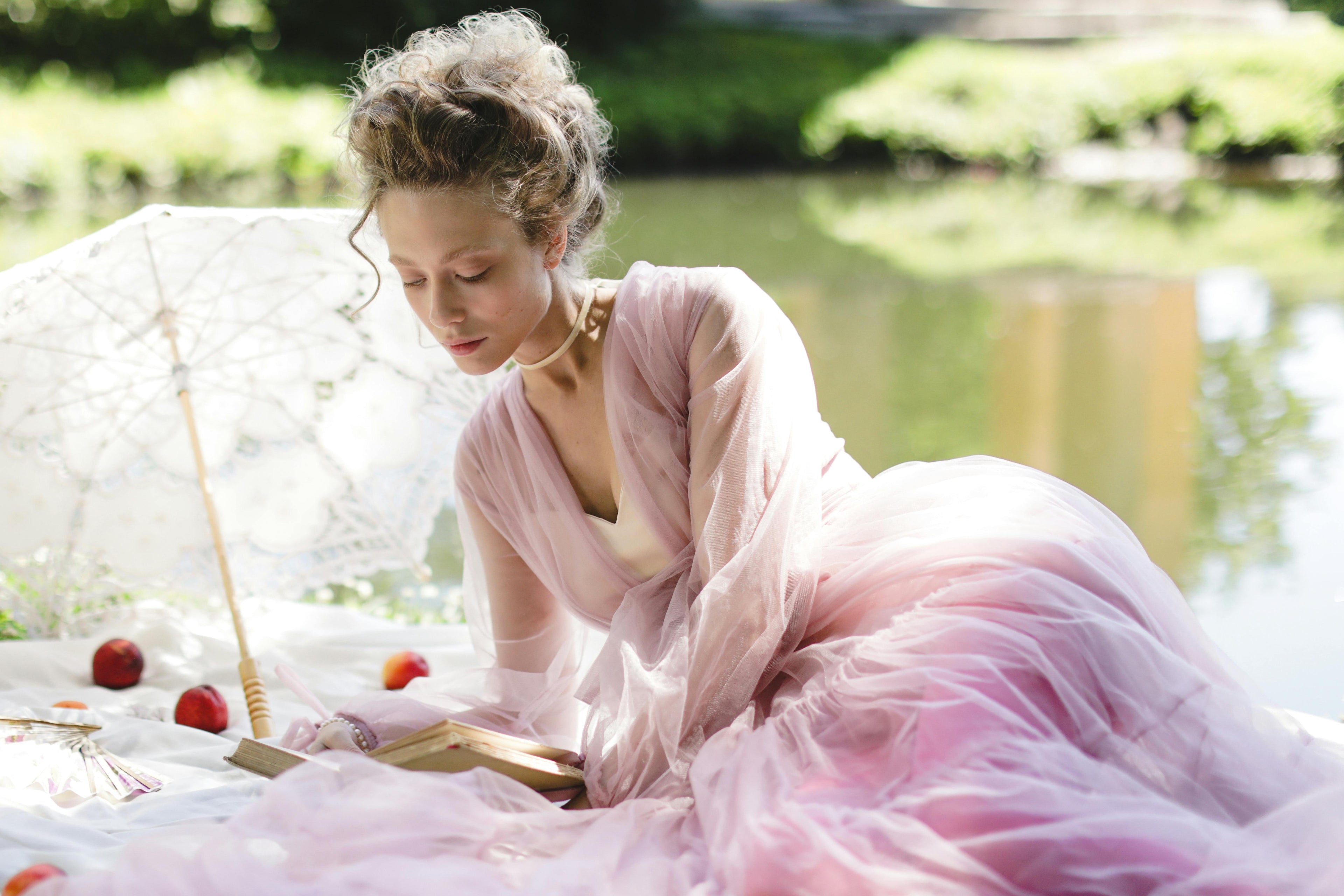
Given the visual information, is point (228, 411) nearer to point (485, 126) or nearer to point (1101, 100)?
point (485, 126)

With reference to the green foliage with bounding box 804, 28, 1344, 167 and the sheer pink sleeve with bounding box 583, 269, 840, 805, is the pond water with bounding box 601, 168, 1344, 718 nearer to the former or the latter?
the sheer pink sleeve with bounding box 583, 269, 840, 805

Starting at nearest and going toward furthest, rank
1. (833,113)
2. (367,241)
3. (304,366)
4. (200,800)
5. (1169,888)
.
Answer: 1. (1169,888)
2. (200,800)
3. (367,241)
4. (304,366)
5. (833,113)

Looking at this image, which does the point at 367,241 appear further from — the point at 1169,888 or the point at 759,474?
the point at 1169,888

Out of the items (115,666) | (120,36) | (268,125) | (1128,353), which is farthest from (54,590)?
(120,36)

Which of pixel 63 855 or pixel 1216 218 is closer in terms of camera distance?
pixel 63 855

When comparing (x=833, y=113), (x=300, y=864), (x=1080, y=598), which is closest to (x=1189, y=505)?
(x=1080, y=598)

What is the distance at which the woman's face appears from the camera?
2115 mm

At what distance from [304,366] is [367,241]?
557 millimetres

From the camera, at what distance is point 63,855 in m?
2.08

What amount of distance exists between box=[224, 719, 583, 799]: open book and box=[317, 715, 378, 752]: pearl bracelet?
62 millimetres

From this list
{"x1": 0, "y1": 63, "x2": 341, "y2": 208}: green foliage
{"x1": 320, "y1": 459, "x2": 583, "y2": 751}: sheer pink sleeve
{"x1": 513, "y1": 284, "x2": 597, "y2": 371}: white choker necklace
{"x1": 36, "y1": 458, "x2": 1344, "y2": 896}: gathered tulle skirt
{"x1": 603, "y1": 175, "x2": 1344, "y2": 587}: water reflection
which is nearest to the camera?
{"x1": 36, "y1": 458, "x2": 1344, "y2": 896}: gathered tulle skirt

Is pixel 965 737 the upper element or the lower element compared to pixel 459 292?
lower

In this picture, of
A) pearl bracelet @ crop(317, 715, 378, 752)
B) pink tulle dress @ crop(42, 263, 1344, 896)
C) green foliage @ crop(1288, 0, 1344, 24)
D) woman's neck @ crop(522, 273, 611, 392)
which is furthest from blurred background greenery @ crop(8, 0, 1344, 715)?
pearl bracelet @ crop(317, 715, 378, 752)

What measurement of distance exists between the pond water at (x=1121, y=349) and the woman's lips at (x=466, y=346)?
1.15 metres
